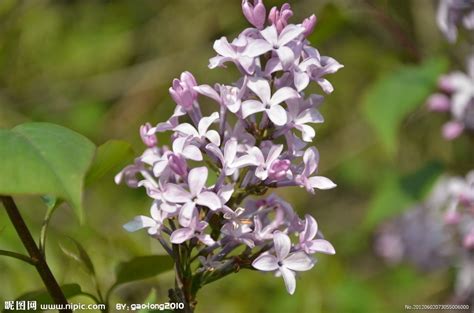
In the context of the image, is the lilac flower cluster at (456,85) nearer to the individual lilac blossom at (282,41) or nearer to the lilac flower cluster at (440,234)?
the lilac flower cluster at (440,234)

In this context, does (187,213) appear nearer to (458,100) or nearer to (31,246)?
(31,246)

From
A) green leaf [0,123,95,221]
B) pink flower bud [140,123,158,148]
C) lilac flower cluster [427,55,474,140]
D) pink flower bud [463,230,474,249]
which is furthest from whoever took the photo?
lilac flower cluster [427,55,474,140]

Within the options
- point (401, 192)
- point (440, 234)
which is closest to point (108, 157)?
point (401, 192)

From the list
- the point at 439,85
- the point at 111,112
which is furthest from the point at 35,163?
the point at 111,112

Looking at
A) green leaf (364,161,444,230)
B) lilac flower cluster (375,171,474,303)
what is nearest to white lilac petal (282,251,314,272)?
lilac flower cluster (375,171,474,303)

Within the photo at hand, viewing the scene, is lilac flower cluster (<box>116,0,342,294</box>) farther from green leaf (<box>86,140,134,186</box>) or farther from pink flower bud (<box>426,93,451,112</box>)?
pink flower bud (<box>426,93,451,112</box>)

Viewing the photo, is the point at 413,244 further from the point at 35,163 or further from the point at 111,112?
the point at 35,163

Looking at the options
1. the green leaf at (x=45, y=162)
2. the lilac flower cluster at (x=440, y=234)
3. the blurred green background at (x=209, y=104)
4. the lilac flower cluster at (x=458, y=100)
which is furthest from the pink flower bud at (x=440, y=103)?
the green leaf at (x=45, y=162)
